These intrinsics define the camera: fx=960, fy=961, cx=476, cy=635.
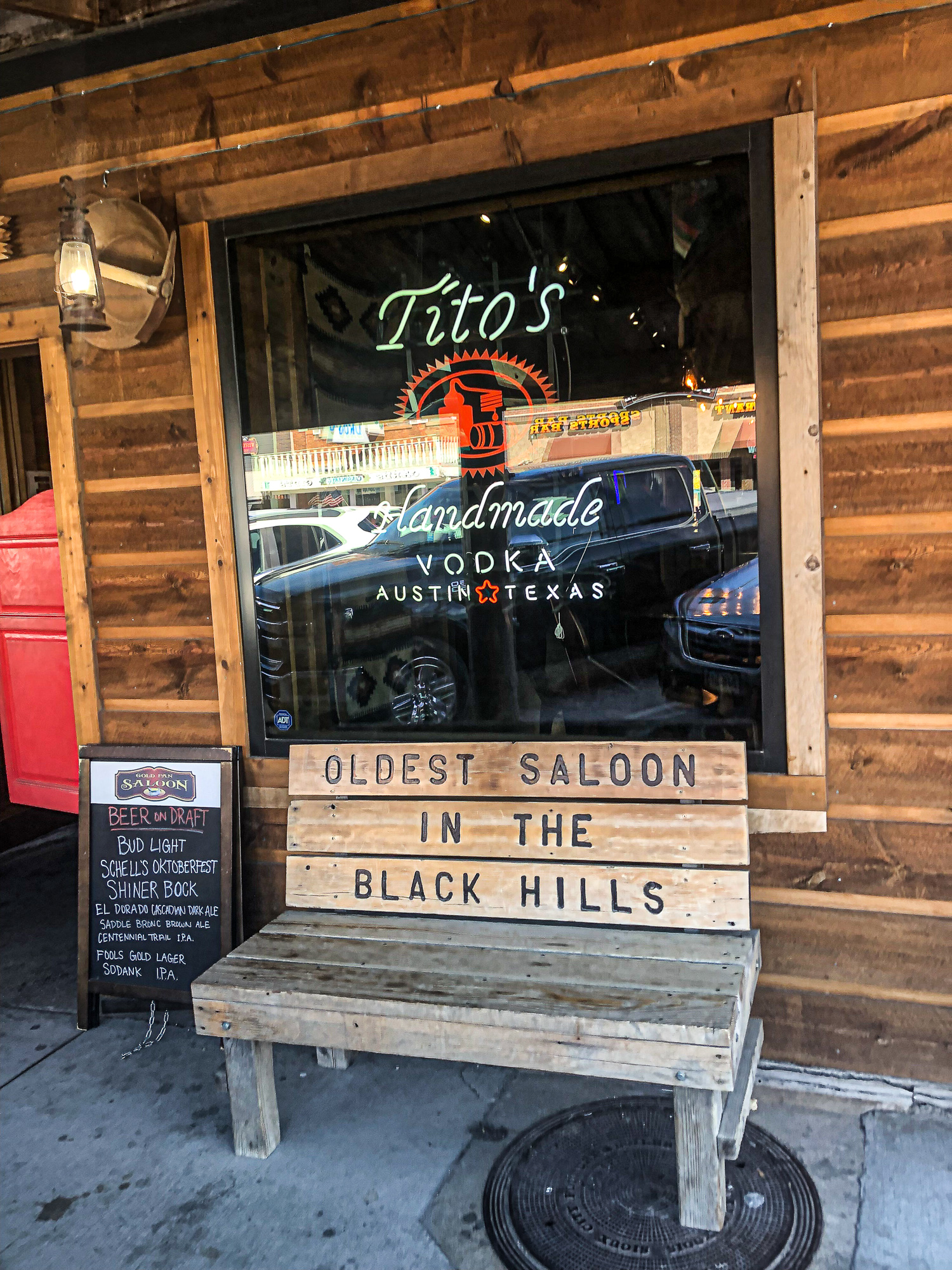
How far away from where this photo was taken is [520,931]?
2.70 m

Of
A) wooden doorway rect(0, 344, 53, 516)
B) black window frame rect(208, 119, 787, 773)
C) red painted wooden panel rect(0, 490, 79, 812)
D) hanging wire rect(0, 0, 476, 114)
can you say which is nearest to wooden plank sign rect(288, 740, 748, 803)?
black window frame rect(208, 119, 787, 773)

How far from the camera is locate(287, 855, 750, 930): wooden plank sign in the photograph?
8.60 ft

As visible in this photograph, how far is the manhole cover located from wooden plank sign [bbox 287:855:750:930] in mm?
555

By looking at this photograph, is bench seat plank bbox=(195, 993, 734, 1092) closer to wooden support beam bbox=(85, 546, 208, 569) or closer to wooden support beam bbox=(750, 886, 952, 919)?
wooden support beam bbox=(750, 886, 952, 919)

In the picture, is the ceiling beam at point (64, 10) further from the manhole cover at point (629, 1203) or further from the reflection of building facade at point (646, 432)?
the manhole cover at point (629, 1203)

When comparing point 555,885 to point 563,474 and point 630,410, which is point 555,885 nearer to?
point 563,474

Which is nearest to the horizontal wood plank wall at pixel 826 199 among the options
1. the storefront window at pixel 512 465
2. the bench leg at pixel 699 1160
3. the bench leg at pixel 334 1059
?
the storefront window at pixel 512 465

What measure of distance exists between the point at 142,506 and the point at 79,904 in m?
1.43

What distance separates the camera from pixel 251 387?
10.6 feet

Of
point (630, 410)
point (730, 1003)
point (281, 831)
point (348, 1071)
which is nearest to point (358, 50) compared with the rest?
point (630, 410)

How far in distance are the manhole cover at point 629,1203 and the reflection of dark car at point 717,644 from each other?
118 cm

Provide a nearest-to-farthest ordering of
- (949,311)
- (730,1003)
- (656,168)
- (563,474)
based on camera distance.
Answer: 1. (730,1003)
2. (949,311)
3. (656,168)
4. (563,474)

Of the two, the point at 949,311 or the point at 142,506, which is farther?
the point at 142,506

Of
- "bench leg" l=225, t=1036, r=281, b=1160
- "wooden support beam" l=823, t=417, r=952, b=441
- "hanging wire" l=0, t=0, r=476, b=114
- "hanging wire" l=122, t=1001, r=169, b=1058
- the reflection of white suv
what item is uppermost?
"hanging wire" l=0, t=0, r=476, b=114
